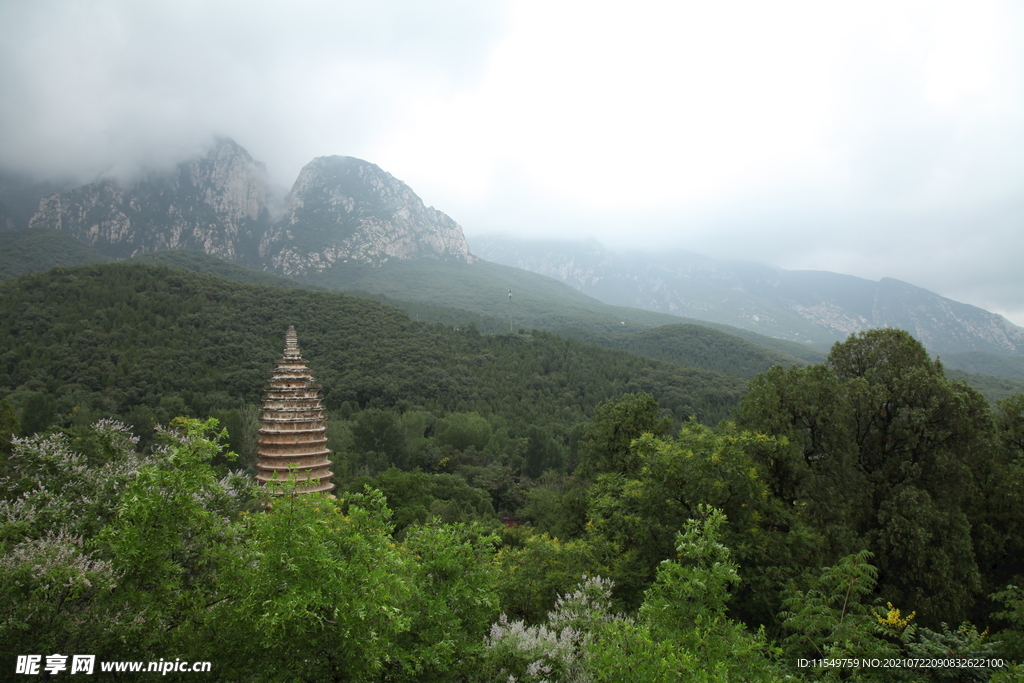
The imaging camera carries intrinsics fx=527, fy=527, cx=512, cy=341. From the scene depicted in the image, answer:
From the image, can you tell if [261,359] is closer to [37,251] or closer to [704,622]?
[704,622]

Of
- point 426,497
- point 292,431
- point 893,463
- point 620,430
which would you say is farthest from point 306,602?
point 426,497

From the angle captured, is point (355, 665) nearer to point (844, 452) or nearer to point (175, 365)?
point (844, 452)

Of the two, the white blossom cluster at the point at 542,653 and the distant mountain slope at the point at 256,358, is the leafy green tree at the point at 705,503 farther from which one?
the distant mountain slope at the point at 256,358

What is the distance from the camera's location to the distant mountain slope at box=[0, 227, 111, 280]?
139988 millimetres

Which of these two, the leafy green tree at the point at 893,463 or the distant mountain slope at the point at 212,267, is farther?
the distant mountain slope at the point at 212,267

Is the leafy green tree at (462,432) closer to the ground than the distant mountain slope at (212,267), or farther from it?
closer to the ground

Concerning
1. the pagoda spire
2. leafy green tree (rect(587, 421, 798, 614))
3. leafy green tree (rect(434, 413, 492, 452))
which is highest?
leafy green tree (rect(587, 421, 798, 614))

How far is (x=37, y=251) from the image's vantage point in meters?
154

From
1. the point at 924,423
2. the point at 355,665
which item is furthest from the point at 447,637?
the point at 924,423

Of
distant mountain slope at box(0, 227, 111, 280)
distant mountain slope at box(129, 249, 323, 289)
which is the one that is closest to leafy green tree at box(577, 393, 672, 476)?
distant mountain slope at box(129, 249, 323, 289)

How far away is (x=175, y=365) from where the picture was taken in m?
77.6

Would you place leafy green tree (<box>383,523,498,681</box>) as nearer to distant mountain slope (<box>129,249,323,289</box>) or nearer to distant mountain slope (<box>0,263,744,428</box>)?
distant mountain slope (<box>0,263,744,428</box>)

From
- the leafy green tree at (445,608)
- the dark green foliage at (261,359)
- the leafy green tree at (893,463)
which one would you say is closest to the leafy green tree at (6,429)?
the leafy green tree at (445,608)

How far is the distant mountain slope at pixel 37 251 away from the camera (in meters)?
140
